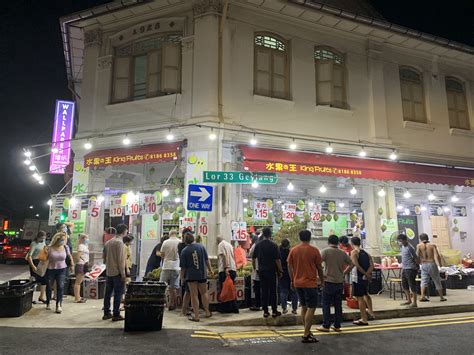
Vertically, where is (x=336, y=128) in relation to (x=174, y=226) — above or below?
above

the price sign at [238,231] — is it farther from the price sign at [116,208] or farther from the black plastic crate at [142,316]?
the black plastic crate at [142,316]

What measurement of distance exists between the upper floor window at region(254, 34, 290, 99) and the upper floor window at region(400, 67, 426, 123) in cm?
488

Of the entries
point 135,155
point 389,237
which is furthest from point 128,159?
point 389,237

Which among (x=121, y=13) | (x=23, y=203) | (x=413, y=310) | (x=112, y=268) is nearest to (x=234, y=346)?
(x=112, y=268)

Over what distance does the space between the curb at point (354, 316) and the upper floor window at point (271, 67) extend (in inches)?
275

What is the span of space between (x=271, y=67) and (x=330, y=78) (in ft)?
7.10

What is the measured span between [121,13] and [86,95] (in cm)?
291

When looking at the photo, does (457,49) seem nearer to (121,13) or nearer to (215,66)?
(215,66)

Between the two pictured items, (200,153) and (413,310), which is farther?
(200,153)

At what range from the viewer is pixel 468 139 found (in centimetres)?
1508

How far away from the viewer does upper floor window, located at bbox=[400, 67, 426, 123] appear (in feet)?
47.1

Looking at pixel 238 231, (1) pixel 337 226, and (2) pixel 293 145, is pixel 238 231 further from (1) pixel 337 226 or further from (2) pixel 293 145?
(1) pixel 337 226

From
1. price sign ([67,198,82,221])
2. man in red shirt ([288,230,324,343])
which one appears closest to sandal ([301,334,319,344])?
man in red shirt ([288,230,324,343])

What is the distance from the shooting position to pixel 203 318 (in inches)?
322
